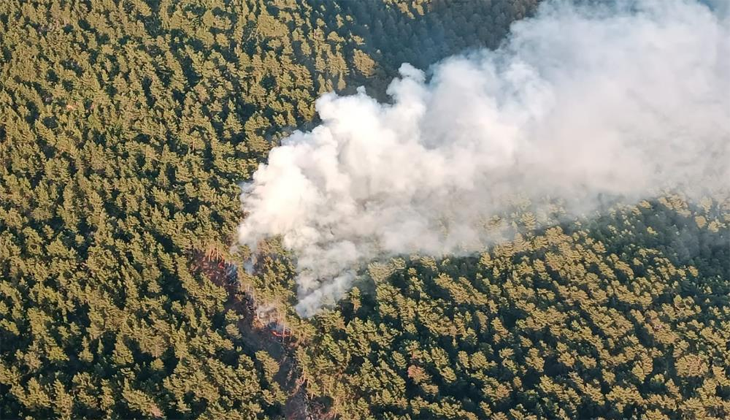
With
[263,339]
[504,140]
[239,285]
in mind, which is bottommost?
[263,339]

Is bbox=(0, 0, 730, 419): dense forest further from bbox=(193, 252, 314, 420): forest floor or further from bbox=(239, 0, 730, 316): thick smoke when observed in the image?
bbox=(239, 0, 730, 316): thick smoke

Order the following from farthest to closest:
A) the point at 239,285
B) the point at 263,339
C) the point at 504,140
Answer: the point at 504,140, the point at 239,285, the point at 263,339

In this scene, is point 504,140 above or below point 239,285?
above

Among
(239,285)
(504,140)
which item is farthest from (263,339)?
(504,140)

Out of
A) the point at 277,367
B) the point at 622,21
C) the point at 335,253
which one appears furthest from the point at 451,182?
the point at 622,21

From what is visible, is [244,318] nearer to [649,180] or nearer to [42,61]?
[42,61]

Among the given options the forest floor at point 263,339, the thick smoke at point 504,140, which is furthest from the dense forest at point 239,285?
the thick smoke at point 504,140

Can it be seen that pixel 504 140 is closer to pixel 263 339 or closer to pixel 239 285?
pixel 239 285
